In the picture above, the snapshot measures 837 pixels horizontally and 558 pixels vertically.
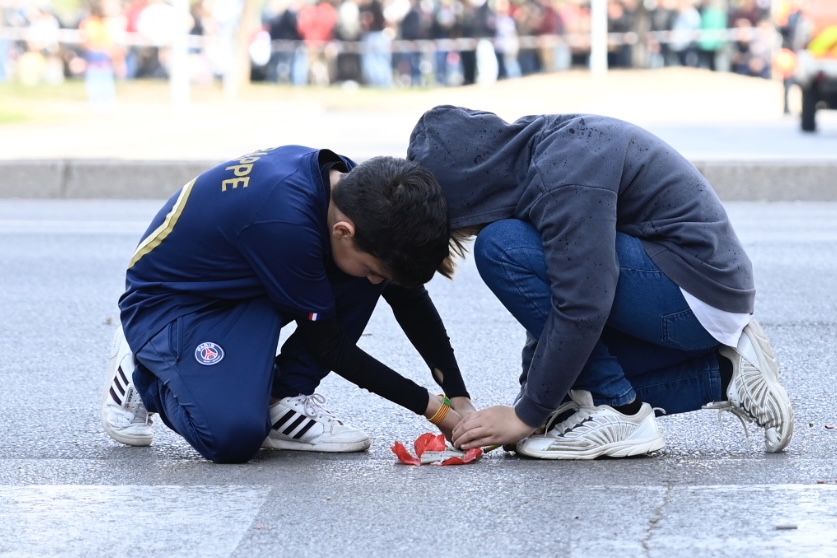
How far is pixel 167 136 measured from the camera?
13.2m

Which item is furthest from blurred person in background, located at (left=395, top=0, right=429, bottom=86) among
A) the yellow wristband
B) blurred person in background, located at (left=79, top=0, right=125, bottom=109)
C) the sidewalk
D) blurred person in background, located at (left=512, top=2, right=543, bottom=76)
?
the yellow wristband

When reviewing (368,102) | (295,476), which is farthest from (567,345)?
(368,102)

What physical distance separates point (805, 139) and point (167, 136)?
5.92 meters

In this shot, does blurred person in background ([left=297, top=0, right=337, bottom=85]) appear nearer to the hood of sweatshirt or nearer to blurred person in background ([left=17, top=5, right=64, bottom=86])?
blurred person in background ([left=17, top=5, right=64, bottom=86])

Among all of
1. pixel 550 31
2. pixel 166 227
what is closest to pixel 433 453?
pixel 166 227

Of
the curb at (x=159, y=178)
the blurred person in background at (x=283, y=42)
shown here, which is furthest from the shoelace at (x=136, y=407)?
the blurred person in background at (x=283, y=42)

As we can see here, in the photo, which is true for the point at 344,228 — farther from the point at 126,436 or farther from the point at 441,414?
the point at 126,436

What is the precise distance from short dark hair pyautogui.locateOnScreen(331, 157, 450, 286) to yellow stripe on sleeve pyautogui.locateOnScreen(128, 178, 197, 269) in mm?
482

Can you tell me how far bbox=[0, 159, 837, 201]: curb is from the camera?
1043 centimetres

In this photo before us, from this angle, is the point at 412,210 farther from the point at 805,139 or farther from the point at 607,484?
the point at 805,139

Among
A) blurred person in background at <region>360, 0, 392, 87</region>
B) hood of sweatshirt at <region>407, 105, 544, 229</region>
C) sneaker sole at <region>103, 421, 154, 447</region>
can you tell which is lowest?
blurred person in background at <region>360, 0, 392, 87</region>

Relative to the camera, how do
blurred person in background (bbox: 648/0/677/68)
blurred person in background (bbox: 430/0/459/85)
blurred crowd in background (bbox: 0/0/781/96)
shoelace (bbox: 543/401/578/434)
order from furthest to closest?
blurred person in background (bbox: 430/0/459/85) < blurred person in background (bbox: 648/0/677/68) < blurred crowd in background (bbox: 0/0/781/96) < shoelace (bbox: 543/401/578/434)

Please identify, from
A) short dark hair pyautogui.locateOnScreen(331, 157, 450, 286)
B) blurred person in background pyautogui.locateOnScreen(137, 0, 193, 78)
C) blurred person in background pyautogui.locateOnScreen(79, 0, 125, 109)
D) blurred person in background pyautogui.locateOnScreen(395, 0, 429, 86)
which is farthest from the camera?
blurred person in background pyautogui.locateOnScreen(395, 0, 429, 86)

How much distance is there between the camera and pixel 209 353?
3.69 meters
